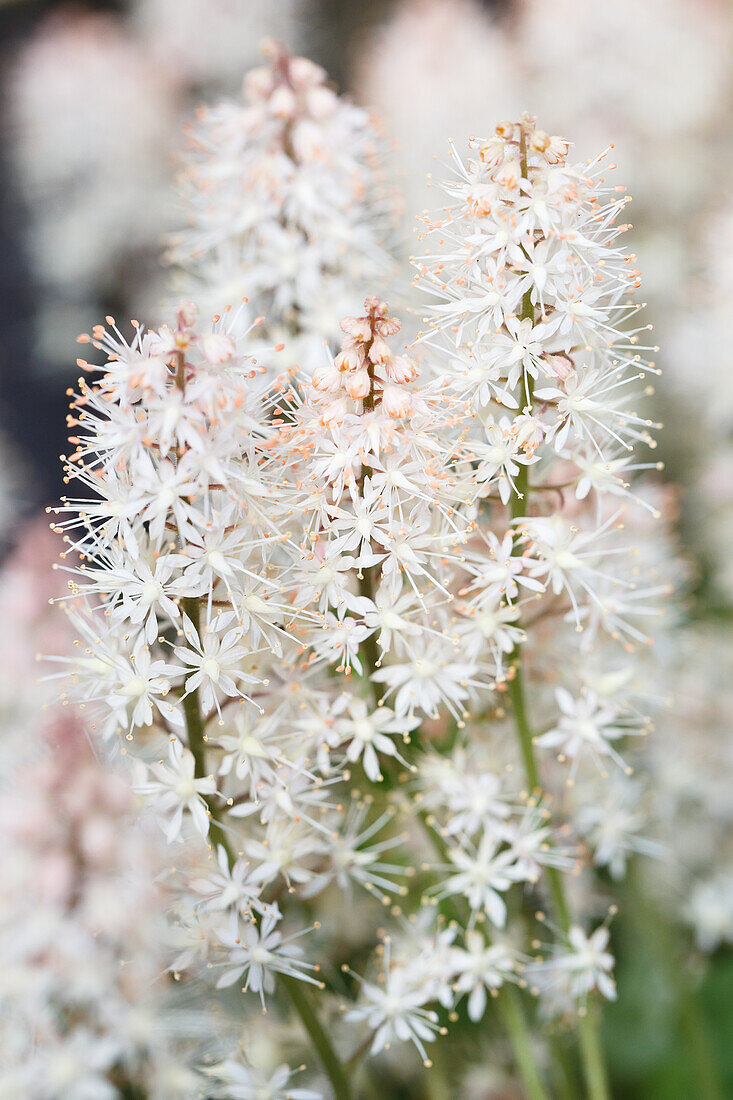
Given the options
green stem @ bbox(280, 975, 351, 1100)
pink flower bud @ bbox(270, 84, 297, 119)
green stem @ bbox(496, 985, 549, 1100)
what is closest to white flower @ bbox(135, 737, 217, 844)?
green stem @ bbox(280, 975, 351, 1100)

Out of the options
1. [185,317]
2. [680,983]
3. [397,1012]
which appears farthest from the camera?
[680,983]

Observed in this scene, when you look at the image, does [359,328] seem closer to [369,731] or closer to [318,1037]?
[369,731]

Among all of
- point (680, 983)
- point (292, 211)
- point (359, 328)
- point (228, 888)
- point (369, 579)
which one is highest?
point (292, 211)

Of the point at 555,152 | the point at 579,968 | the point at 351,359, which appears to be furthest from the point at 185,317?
the point at 579,968

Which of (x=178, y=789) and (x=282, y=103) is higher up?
(x=282, y=103)

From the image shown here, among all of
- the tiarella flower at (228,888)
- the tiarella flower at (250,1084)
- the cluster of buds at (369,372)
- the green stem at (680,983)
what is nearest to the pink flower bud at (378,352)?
the cluster of buds at (369,372)

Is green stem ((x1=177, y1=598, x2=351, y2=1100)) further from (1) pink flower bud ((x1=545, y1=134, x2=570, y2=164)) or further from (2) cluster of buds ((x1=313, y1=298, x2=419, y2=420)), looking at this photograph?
(1) pink flower bud ((x1=545, y1=134, x2=570, y2=164))

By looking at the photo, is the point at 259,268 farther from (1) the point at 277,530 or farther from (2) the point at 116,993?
(2) the point at 116,993
